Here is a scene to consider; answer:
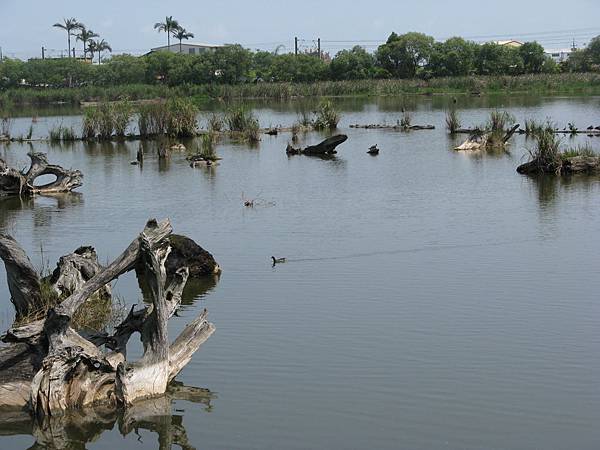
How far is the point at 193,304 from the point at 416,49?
83.5 m

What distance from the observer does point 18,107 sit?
7019cm

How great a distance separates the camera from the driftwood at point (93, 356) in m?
8.72

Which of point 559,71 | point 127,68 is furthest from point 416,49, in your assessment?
point 127,68

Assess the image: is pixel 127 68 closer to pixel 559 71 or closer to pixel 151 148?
pixel 559 71

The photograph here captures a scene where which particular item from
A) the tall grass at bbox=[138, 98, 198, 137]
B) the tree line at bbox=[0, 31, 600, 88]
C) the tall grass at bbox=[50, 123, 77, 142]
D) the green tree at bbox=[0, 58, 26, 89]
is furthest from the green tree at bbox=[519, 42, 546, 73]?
the tall grass at bbox=[50, 123, 77, 142]

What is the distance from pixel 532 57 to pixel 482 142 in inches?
2498

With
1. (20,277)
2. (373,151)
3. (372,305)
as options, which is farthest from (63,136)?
(20,277)

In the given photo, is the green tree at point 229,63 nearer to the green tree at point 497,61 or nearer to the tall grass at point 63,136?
the green tree at point 497,61

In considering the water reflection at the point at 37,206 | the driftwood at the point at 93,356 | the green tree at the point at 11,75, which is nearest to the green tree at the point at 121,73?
the green tree at the point at 11,75

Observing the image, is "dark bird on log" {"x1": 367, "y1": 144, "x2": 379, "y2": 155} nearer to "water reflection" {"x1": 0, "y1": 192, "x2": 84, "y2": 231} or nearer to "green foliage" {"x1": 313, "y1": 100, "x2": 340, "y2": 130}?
"water reflection" {"x1": 0, "y1": 192, "x2": 84, "y2": 231}

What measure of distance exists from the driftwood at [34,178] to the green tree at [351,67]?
2687 inches

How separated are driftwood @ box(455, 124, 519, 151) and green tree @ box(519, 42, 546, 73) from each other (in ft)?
204

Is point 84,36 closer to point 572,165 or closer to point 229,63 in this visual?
point 229,63

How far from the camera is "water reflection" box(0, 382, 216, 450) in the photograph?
8.37 metres
